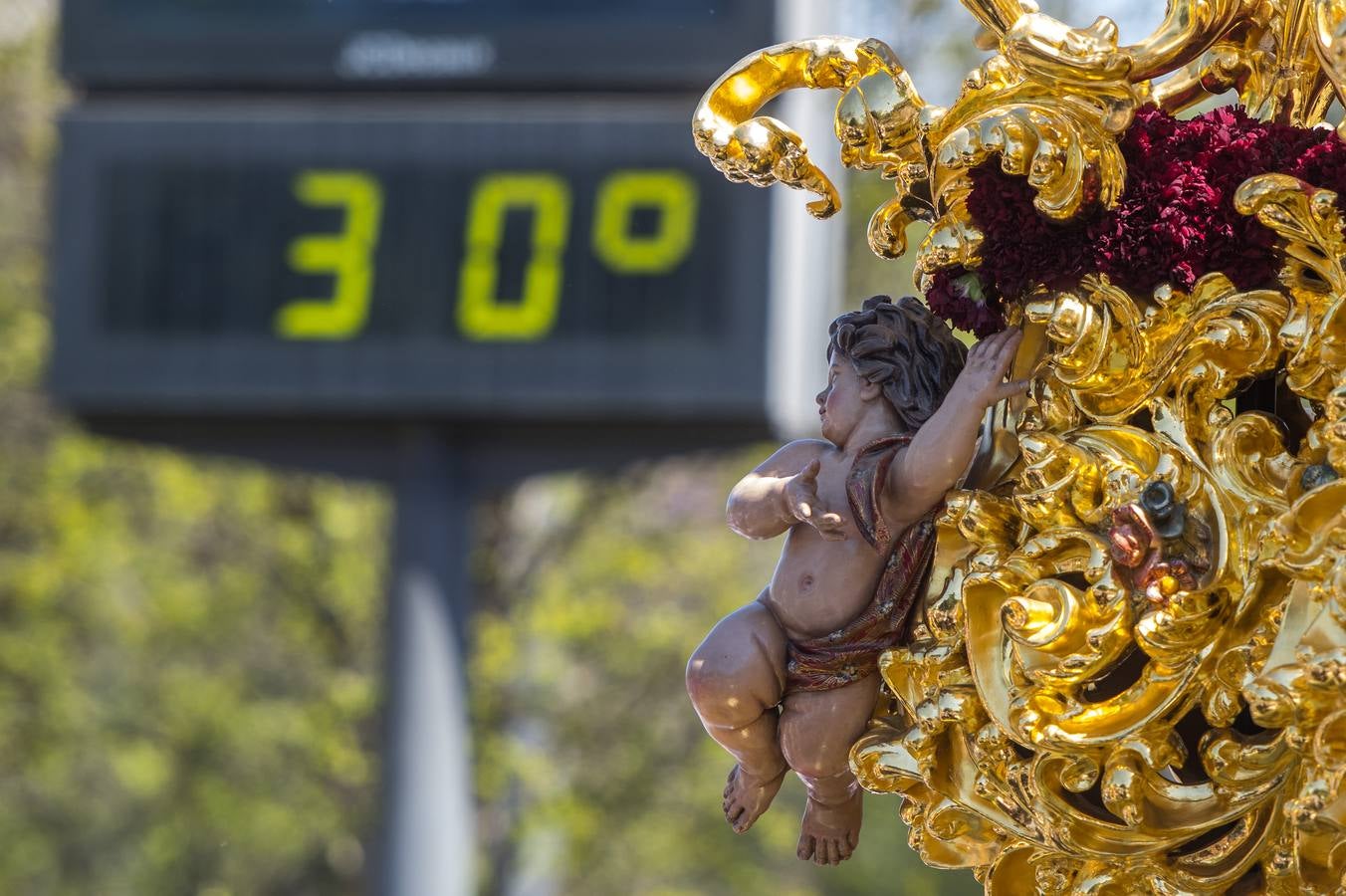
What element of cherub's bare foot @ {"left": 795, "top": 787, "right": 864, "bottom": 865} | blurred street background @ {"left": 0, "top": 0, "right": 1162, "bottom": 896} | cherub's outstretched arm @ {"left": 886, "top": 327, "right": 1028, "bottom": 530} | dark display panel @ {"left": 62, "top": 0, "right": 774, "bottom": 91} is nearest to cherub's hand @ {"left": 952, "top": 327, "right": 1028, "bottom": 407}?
cherub's outstretched arm @ {"left": 886, "top": 327, "right": 1028, "bottom": 530}

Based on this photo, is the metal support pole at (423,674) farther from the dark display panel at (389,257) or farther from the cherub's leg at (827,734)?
the cherub's leg at (827,734)

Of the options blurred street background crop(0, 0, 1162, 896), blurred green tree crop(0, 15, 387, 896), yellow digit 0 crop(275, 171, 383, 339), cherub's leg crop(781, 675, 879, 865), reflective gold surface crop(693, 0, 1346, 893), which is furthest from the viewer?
blurred green tree crop(0, 15, 387, 896)

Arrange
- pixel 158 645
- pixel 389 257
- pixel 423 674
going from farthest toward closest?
pixel 158 645, pixel 423 674, pixel 389 257

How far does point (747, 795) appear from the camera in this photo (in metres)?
2.44

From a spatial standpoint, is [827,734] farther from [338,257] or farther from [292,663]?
[292,663]

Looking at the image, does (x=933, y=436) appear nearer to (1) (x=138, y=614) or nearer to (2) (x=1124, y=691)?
(2) (x=1124, y=691)

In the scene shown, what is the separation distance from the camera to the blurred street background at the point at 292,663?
13.7 metres

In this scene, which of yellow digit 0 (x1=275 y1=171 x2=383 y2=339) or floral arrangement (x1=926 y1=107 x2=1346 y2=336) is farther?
yellow digit 0 (x1=275 y1=171 x2=383 y2=339)

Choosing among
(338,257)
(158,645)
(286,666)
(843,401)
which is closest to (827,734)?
(843,401)

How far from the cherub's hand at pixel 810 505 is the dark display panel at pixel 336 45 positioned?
642 centimetres

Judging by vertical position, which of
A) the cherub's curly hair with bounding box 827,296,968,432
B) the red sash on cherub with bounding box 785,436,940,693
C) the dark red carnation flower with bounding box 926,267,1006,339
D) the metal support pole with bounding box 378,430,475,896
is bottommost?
the metal support pole with bounding box 378,430,475,896

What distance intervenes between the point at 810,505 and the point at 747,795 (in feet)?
1.23

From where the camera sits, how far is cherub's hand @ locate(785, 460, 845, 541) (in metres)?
2.27

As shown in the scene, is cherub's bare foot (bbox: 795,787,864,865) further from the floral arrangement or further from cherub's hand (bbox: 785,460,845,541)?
the floral arrangement
